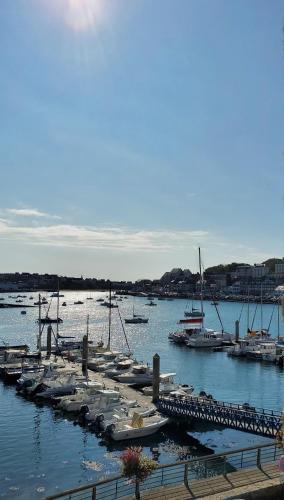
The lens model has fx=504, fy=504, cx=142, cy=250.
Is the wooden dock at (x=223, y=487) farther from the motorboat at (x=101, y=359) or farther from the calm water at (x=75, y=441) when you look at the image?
the motorboat at (x=101, y=359)

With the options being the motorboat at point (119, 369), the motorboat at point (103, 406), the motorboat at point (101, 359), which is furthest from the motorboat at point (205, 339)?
the motorboat at point (103, 406)

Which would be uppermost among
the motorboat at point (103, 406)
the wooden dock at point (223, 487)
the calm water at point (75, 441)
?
the wooden dock at point (223, 487)

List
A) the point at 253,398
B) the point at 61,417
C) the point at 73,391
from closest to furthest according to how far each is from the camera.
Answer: the point at 61,417 → the point at 73,391 → the point at 253,398

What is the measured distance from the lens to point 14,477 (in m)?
25.8

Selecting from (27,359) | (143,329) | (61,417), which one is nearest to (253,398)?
(61,417)

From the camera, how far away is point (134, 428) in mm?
31188

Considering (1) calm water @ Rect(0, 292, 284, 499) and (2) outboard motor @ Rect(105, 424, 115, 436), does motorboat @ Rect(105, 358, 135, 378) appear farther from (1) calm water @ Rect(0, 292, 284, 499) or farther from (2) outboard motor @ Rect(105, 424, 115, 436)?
(2) outboard motor @ Rect(105, 424, 115, 436)

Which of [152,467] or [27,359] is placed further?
[27,359]

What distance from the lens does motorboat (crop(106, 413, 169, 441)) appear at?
30969 millimetres

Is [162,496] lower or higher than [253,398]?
higher

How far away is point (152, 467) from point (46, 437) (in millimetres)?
20506

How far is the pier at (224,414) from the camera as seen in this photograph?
2902 cm

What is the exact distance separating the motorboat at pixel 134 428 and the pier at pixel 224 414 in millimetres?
2143

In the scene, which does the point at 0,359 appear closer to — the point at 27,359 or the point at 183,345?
the point at 27,359
